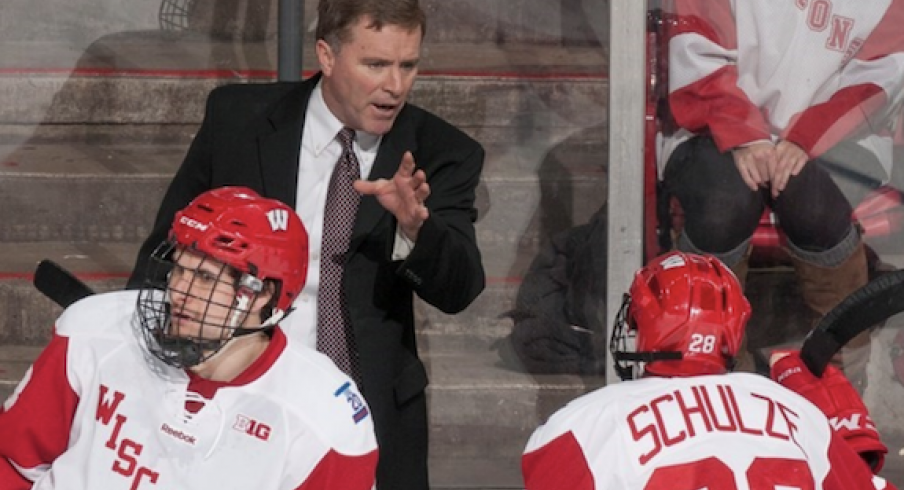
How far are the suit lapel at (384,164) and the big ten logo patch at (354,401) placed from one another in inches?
27.8

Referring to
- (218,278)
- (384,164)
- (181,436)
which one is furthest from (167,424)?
(384,164)

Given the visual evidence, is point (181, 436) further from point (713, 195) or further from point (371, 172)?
point (713, 195)

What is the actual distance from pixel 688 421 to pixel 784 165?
5.93ft

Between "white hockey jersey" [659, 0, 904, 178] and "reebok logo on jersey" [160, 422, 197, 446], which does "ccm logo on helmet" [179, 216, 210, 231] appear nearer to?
"reebok logo on jersey" [160, 422, 197, 446]

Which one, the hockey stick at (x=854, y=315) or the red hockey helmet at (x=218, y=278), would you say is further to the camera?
the hockey stick at (x=854, y=315)

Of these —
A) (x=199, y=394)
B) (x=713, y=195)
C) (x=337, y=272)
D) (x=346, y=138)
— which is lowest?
(x=713, y=195)

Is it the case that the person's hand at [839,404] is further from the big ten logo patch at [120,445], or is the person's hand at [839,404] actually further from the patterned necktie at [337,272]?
the big ten logo patch at [120,445]

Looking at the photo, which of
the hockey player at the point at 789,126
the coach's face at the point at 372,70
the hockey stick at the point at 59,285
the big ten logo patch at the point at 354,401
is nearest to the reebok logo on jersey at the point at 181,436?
the big ten logo patch at the point at 354,401

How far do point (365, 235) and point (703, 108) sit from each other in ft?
3.90

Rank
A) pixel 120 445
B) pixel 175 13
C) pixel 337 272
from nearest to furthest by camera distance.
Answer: pixel 120 445 → pixel 337 272 → pixel 175 13

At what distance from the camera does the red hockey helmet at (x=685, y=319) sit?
2979 mm

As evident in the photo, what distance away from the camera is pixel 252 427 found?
2988mm

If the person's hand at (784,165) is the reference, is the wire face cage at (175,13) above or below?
above

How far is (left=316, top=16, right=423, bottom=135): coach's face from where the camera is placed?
12.2 feet
